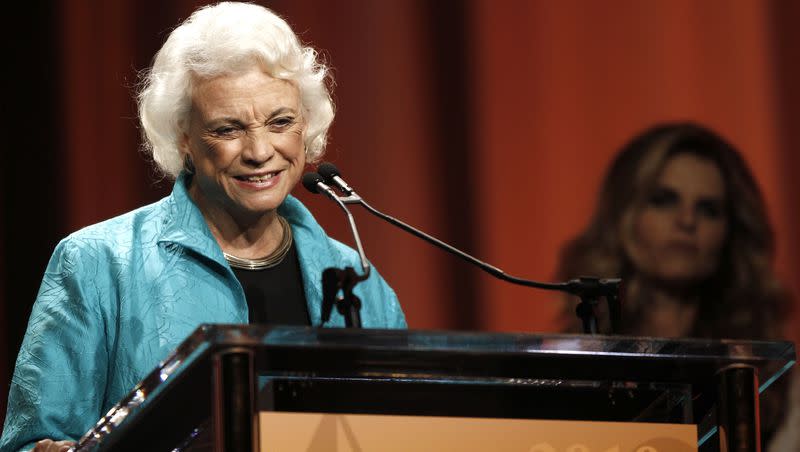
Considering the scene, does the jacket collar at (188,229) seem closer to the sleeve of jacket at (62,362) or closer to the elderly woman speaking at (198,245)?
the elderly woman speaking at (198,245)

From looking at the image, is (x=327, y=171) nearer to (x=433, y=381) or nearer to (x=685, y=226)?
(x=433, y=381)

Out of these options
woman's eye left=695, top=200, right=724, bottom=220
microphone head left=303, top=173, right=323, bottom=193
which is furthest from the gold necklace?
woman's eye left=695, top=200, right=724, bottom=220

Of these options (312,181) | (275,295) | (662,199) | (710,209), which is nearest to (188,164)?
(275,295)

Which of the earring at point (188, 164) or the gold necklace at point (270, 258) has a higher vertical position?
the earring at point (188, 164)

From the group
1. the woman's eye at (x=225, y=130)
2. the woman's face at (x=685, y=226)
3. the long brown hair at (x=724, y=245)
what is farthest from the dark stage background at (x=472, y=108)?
the woman's eye at (x=225, y=130)

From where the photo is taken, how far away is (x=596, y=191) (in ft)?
11.3

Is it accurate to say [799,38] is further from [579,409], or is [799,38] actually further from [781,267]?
[579,409]

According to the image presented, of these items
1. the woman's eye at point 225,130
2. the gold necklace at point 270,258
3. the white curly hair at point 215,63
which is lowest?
the gold necklace at point 270,258

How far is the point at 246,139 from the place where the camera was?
2.22 meters

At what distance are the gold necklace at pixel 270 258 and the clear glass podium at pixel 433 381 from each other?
86cm

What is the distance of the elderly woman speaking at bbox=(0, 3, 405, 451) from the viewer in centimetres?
198

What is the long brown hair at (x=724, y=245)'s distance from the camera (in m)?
3.37

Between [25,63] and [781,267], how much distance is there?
7.08 feet

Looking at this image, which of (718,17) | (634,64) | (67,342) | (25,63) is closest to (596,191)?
(634,64)
